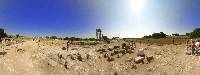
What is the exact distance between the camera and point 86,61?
44625mm

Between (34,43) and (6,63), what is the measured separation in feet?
20.5

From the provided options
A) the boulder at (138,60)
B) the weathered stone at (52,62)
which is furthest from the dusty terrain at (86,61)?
the boulder at (138,60)

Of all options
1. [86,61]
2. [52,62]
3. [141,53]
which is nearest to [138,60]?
[141,53]

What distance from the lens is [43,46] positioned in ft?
154

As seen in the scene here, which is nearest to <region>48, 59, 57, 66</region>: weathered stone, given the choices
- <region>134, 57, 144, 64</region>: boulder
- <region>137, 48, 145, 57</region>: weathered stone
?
<region>134, 57, 144, 64</region>: boulder

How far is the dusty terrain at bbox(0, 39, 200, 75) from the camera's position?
1647 inches

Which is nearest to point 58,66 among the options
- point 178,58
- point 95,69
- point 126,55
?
point 95,69

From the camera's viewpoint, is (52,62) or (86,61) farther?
(86,61)

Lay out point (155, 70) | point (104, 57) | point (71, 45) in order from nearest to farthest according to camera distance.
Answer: point (155, 70) → point (104, 57) → point (71, 45)

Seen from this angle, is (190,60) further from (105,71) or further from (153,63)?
(105,71)

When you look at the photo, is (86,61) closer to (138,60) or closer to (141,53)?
(138,60)

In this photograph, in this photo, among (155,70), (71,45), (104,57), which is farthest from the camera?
(71,45)

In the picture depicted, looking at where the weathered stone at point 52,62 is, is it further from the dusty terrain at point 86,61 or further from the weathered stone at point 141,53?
the weathered stone at point 141,53

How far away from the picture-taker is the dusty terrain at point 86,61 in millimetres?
41844
